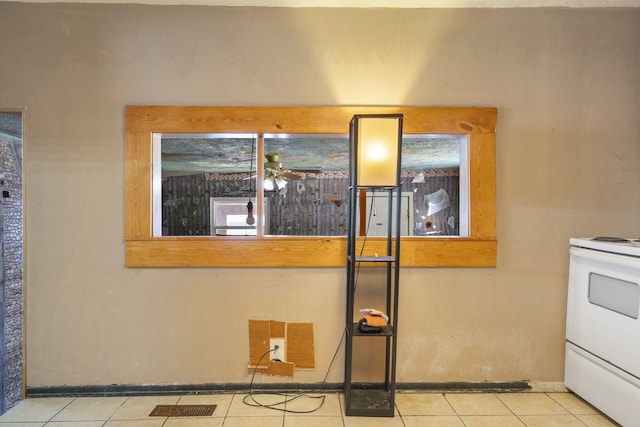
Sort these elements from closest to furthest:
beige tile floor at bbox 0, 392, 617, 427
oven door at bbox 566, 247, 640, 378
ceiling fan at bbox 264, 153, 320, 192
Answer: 1. oven door at bbox 566, 247, 640, 378
2. beige tile floor at bbox 0, 392, 617, 427
3. ceiling fan at bbox 264, 153, 320, 192

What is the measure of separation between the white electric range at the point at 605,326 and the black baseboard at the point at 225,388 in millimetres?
404

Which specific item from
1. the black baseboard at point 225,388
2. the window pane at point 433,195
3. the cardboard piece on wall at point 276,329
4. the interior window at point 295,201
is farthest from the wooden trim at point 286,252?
the window pane at point 433,195

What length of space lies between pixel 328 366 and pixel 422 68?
81.6 inches

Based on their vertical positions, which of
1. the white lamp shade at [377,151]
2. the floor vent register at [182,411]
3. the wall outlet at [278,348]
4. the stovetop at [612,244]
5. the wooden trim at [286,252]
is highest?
the white lamp shade at [377,151]

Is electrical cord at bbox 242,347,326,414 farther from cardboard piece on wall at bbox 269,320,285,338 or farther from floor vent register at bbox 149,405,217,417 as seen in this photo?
floor vent register at bbox 149,405,217,417

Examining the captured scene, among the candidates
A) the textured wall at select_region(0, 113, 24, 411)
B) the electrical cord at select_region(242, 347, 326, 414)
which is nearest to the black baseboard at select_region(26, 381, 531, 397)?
the electrical cord at select_region(242, 347, 326, 414)

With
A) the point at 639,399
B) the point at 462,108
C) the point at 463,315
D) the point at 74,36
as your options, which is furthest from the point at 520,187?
the point at 74,36

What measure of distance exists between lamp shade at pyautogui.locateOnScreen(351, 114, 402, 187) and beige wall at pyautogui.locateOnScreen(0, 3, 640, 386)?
410mm

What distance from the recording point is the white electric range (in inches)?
78.8

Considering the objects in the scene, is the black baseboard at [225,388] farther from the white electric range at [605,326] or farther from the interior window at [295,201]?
the interior window at [295,201]

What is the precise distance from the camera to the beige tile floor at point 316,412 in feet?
7.08

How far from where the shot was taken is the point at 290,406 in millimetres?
2340

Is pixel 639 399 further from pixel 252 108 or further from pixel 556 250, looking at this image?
pixel 252 108

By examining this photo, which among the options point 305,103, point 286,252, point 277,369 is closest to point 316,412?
point 277,369
